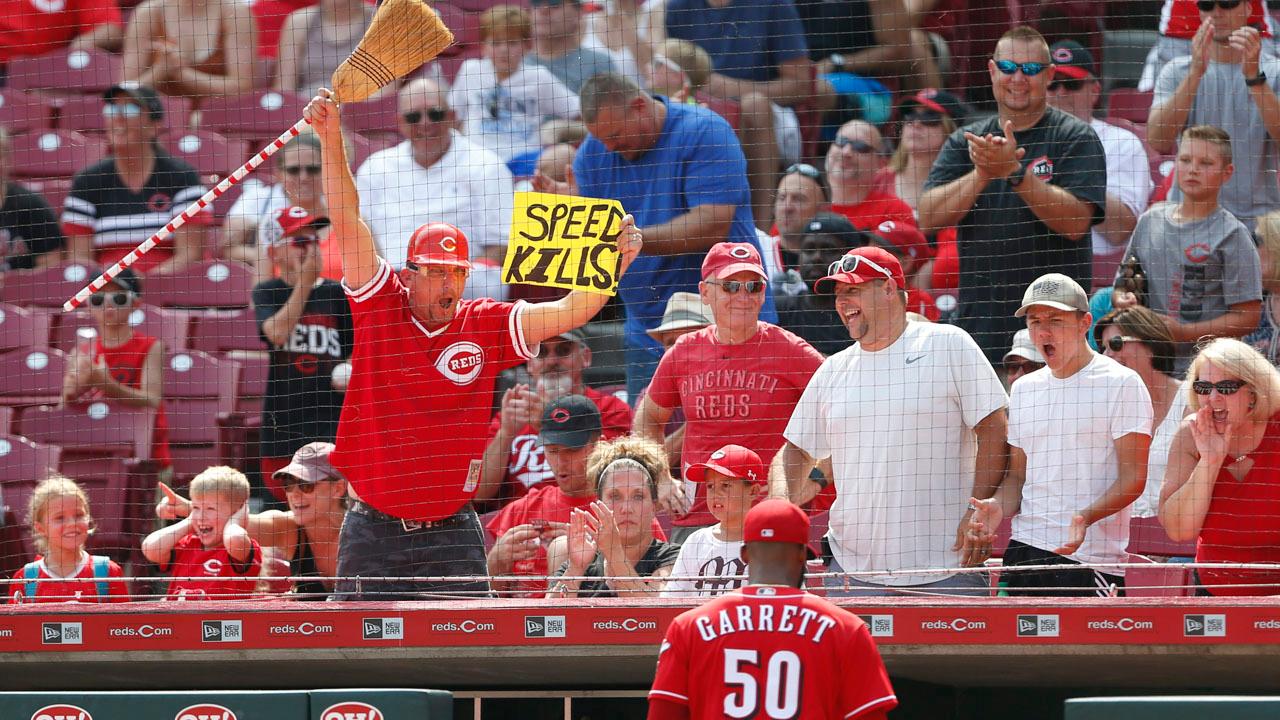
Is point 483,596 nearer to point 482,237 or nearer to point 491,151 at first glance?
point 482,237

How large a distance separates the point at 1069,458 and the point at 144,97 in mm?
6001

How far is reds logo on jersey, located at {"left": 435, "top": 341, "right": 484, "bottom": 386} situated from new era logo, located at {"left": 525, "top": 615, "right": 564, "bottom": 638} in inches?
40.3

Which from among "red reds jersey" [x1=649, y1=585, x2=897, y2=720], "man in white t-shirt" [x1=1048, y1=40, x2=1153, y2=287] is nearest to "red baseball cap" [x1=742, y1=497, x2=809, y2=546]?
"red reds jersey" [x1=649, y1=585, x2=897, y2=720]

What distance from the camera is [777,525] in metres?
4.15

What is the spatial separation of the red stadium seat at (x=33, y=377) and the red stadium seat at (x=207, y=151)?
1.40 m

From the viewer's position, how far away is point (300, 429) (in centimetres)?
754

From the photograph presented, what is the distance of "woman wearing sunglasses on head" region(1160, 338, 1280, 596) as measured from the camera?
5230 mm

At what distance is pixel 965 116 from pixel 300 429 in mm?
3470

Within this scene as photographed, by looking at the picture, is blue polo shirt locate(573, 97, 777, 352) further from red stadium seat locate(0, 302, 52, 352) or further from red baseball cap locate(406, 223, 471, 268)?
red stadium seat locate(0, 302, 52, 352)

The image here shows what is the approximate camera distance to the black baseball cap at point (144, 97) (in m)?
9.26

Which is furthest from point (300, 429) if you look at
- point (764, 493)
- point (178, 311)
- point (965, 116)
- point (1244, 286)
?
point (1244, 286)

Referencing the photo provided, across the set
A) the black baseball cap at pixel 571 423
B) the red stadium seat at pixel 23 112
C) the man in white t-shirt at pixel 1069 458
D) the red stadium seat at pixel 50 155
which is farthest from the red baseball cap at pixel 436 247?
the red stadium seat at pixel 23 112

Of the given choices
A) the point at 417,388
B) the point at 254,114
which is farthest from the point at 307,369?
the point at 254,114

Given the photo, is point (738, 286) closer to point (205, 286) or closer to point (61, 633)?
point (61, 633)
